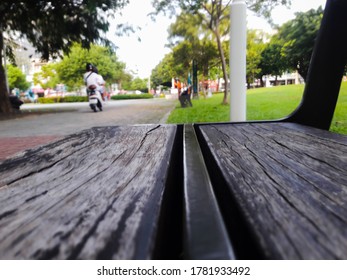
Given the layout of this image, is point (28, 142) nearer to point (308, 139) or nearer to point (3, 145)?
point (3, 145)

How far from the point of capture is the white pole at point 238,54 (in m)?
2.91

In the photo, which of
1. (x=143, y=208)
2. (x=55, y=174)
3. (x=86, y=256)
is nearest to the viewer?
(x=86, y=256)

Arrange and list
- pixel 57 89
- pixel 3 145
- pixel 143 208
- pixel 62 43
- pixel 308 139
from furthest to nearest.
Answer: pixel 57 89 < pixel 62 43 < pixel 3 145 < pixel 308 139 < pixel 143 208

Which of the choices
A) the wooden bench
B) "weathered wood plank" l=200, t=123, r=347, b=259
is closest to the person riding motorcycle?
the wooden bench

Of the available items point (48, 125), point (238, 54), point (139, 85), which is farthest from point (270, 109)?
point (139, 85)

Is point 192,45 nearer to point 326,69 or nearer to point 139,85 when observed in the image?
point 326,69

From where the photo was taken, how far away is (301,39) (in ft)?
6.12

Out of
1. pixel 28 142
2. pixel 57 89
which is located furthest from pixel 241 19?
pixel 57 89

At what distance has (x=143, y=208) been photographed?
39 centimetres

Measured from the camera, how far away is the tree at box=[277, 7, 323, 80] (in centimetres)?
180

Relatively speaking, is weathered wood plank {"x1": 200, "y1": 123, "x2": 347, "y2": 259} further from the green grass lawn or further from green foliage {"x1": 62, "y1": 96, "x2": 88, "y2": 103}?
green foliage {"x1": 62, "y1": 96, "x2": 88, "y2": 103}

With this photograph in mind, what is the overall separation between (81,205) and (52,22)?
12035 millimetres

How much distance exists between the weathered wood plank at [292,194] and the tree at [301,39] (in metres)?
1.21
